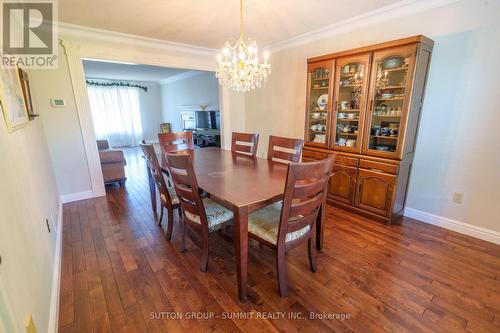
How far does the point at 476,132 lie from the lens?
2.16 m

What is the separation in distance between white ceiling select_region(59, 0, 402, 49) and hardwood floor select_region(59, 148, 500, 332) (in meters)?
2.39

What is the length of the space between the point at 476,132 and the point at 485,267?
1.23 m

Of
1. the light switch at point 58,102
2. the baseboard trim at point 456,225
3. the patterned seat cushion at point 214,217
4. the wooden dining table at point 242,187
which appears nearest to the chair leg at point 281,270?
the wooden dining table at point 242,187

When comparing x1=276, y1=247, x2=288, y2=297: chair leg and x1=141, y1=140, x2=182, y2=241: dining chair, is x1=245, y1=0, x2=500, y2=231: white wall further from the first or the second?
x1=141, y1=140, x2=182, y2=241: dining chair

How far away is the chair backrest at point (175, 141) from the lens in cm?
298

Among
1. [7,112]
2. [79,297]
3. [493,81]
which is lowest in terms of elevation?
[79,297]

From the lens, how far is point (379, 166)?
2.50 metres

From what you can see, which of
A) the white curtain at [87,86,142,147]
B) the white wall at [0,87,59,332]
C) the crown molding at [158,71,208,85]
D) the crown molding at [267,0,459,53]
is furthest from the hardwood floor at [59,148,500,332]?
the white curtain at [87,86,142,147]

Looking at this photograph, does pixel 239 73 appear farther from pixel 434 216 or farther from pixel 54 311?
pixel 434 216

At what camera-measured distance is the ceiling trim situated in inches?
113

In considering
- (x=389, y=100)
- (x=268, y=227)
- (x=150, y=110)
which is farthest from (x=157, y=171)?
(x=150, y=110)

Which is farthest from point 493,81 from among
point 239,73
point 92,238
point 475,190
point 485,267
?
point 92,238

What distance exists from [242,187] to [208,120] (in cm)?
529

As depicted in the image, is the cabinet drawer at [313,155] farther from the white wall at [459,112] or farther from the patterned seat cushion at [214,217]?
the patterned seat cushion at [214,217]
